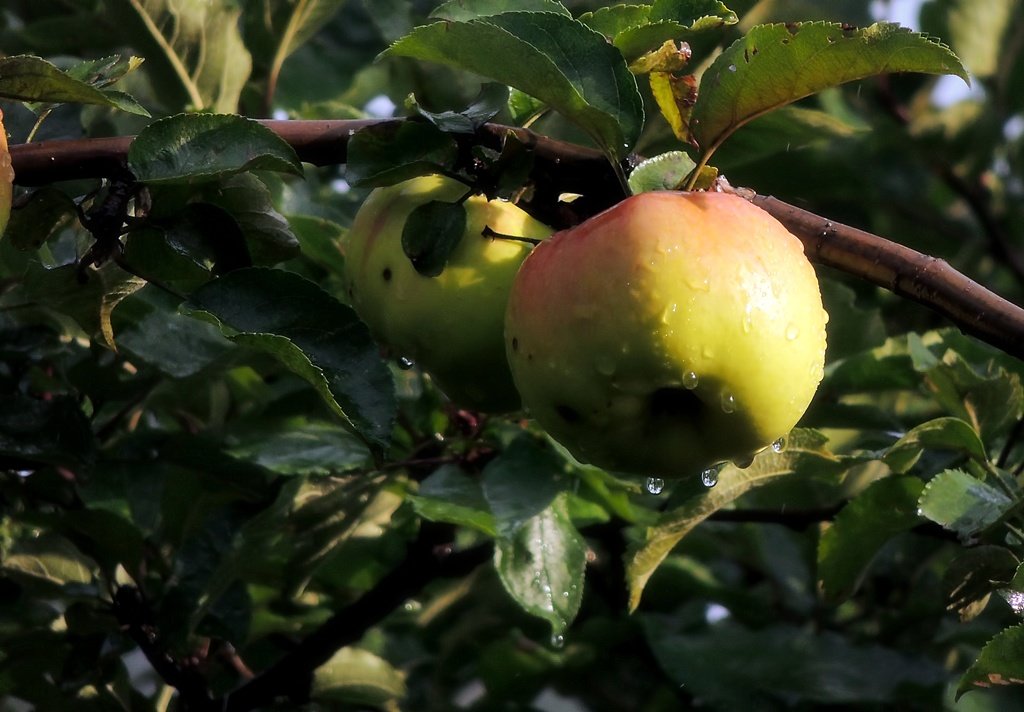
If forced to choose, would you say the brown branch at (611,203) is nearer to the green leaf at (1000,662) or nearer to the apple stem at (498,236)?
the apple stem at (498,236)

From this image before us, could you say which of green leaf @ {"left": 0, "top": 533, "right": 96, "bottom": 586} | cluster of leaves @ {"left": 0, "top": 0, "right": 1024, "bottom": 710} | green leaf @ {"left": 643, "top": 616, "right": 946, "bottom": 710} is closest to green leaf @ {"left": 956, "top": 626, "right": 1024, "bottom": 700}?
cluster of leaves @ {"left": 0, "top": 0, "right": 1024, "bottom": 710}

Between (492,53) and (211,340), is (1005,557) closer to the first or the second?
(492,53)

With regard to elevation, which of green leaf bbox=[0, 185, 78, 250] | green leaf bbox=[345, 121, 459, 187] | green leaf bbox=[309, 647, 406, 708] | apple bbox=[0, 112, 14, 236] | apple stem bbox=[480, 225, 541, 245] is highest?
apple bbox=[0, 112, 14, 236]

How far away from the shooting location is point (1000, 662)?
0.82 m

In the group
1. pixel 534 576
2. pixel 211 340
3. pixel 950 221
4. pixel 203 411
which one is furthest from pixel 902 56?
pixel 950 221

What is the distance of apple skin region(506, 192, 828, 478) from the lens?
71cm

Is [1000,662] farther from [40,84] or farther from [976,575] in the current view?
[40,84]

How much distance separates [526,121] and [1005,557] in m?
0.51

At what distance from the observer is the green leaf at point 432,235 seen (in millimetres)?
856

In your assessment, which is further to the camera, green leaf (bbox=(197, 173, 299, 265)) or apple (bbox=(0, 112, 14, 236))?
green leaf (bbox=(197, 173, 299, 265))

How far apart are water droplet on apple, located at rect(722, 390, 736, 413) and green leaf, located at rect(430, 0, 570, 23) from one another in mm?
289

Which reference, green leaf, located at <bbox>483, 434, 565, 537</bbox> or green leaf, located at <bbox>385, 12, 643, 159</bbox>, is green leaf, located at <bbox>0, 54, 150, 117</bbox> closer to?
green leaf, located at <bbox>385, 12, 643, 159</bbox>

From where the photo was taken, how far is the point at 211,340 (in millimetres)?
1197

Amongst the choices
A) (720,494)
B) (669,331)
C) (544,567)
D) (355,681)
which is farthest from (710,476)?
(355,681)
